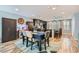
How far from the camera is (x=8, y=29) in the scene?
9.71 ft

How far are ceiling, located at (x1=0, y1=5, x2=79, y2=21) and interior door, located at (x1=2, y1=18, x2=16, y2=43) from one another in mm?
267

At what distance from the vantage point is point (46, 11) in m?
2.97

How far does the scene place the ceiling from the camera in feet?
9.35

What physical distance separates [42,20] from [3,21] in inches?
38.4

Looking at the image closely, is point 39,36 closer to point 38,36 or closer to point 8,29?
point 38,36

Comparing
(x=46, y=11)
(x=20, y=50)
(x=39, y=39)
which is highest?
(x=46, y=11)

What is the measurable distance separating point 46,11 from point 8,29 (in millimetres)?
1053

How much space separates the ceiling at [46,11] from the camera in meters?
2.85

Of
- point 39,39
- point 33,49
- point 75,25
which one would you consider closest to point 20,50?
point 33,49

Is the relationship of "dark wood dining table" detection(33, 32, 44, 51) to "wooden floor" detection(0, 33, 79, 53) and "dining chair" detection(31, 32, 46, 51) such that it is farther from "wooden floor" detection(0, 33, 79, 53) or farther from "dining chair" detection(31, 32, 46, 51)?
"wooden floor" detection(0, 33, 79, 53)

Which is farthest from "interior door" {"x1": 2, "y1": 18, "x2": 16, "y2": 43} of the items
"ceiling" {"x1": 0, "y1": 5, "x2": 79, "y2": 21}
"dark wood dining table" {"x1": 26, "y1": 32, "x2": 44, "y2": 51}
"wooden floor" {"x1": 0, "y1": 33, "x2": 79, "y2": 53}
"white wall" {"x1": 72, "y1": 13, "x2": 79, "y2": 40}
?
"white wall" {"x1": 72, "y1": 13, "x2": 79, "y2": 40}

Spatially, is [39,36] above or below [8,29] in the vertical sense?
below

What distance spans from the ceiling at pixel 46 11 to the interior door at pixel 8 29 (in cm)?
27

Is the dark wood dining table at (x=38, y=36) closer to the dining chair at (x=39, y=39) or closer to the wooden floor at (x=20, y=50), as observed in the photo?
the dining chair at (x=39, y=39)
